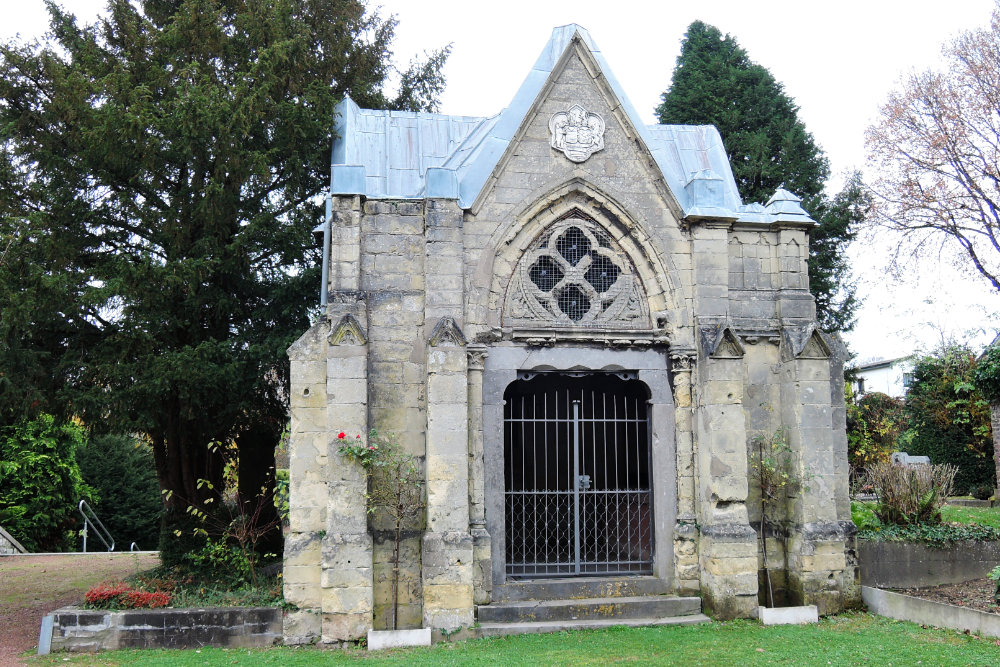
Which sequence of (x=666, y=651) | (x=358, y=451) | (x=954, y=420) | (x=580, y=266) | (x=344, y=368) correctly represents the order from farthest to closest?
(x=954, y=420)
(x=580, y=266)
(x=344, y=368)
(x=358, y=451)
(x=666, y=651)

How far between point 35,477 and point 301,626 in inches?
508

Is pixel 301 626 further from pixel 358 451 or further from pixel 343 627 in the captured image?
pixel 358 451

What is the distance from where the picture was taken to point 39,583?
13344 mm

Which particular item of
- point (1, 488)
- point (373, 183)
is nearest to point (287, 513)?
point (373, 183)

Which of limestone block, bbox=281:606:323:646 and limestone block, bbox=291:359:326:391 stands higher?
limestone block, bbox=291:359:326:391

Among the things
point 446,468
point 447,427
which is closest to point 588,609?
point 446,468

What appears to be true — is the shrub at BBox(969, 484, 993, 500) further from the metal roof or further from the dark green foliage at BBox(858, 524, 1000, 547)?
the metal roof

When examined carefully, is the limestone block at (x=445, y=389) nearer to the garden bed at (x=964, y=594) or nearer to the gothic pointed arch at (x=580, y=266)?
the gothic pointed arch at (x=580, y=266)

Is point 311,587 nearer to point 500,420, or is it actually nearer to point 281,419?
point 500,420

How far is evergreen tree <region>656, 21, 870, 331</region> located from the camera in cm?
1908

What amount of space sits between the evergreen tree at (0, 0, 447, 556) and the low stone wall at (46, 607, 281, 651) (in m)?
2.85

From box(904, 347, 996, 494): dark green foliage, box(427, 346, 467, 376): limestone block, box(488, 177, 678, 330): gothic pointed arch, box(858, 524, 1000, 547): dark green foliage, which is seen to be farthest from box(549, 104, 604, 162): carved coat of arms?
box(904, 347, 996, 494): dark green foliage

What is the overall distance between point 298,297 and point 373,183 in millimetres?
2639

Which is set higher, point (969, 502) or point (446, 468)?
point (446, 468)
